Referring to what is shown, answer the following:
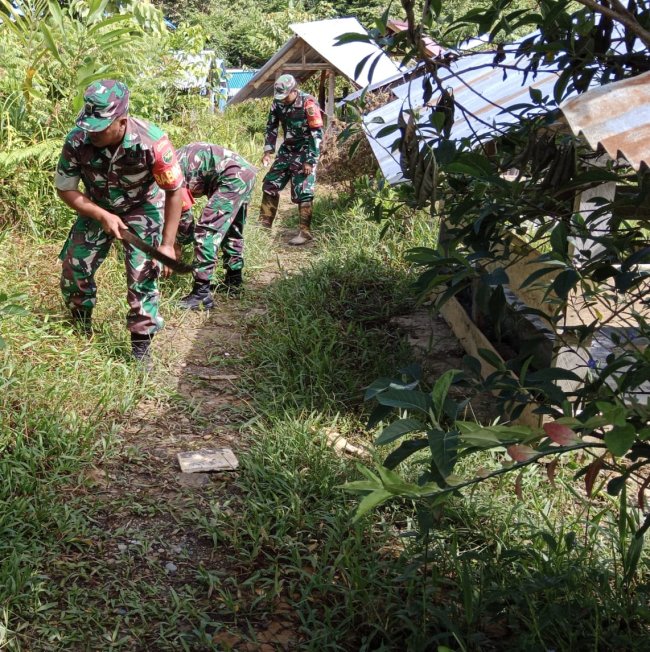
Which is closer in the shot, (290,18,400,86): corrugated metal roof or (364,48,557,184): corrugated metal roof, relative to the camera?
(364,48,557,184): corrugated metal roof

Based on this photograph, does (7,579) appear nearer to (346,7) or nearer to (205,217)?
(205,217)

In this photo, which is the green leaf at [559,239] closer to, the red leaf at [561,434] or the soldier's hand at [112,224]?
the red leaf at [561,434]

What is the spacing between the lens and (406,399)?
5.24 ft

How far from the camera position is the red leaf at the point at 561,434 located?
1375 millimetres

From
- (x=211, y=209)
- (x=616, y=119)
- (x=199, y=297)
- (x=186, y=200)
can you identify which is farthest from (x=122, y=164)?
(x=616, y=119)

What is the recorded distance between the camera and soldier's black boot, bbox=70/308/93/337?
200 inches

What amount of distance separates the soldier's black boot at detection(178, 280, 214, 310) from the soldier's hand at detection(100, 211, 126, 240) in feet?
4.92

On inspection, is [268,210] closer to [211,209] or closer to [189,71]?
[189,71]

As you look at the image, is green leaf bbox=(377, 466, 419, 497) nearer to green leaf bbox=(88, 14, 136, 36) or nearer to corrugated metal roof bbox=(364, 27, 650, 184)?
corrugated metal roof bbox=(364, 27, 650, 184)

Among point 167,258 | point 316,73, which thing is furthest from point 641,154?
point 316,73

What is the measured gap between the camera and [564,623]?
2623mm

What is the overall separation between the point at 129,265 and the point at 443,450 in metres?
3.71

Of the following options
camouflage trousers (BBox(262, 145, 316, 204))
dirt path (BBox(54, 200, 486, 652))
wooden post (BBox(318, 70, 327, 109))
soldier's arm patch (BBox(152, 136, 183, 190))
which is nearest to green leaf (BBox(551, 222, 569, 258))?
dirt path (BBox(54, 200, 486, 652))

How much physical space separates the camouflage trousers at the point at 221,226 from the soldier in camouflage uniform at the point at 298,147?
78.6 inches
